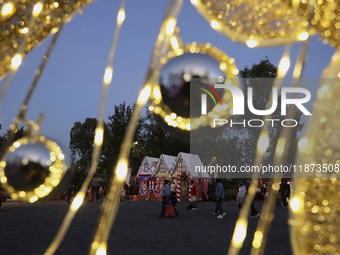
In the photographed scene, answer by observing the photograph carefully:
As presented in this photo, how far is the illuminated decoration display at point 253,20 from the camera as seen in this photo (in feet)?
3.17

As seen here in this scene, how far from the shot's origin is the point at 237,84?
1.00 meters

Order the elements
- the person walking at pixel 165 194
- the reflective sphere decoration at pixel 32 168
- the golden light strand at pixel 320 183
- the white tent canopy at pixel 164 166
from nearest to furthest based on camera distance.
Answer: the golden light strand at pixel 320 183
the reflective sphere decoration at pixel 32 168
the person walking at pixel 165 194
the white tent canopy at pixel 164 166

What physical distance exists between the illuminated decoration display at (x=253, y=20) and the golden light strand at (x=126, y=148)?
12cm

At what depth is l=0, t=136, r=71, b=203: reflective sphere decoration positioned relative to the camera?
1456 mm

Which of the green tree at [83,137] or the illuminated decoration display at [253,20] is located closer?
the illuminated decoration display at [253,20]

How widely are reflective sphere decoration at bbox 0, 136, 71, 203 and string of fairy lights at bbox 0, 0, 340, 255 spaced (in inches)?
11.8

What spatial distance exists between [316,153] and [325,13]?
1.23ft

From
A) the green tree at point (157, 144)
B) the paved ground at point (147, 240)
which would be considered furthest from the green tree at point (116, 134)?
the paved ground at point (147, 240)

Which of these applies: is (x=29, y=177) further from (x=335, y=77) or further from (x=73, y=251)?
(x=73, y=251)

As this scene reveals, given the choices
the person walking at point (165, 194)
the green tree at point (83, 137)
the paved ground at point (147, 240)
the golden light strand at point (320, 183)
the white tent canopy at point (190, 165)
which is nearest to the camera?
the golden light strand at point (320, 183)

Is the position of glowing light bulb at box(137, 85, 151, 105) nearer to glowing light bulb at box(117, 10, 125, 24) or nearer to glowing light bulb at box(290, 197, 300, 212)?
glowing light bulb at box(117, 10, 125, 24)

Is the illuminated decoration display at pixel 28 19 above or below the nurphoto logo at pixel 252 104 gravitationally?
above

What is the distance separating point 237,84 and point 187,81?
0.55 feet

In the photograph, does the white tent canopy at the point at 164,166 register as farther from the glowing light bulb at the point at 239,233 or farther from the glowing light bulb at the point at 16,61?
the glowing light bulb at the point at 239,233
